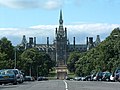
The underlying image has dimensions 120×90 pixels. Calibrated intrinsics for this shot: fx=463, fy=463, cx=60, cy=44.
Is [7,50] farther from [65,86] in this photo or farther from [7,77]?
[65,86]

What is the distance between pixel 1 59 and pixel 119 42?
25.3 m

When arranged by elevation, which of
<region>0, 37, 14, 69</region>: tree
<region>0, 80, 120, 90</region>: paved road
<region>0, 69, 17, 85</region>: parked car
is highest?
<region>0, 37, 14, 69</region>: tree

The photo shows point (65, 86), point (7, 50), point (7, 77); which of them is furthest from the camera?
point (7, 50)

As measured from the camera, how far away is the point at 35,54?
165 metres

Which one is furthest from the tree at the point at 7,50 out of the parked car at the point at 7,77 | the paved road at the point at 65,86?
the paved road at the point at 65,86

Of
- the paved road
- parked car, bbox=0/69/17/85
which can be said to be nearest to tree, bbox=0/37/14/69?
parked car, bbox=0/69/17/85

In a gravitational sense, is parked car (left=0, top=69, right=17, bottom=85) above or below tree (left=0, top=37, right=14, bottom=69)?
below

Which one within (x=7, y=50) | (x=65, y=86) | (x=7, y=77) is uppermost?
(x=7, y=50)

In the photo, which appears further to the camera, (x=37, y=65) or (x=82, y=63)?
(x=82, y=63)

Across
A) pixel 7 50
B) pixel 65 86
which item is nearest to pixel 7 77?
pixel 65 86

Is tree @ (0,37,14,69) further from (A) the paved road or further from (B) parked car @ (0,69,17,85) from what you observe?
(A) the paved road

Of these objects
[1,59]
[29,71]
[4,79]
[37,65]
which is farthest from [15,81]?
[37,65]

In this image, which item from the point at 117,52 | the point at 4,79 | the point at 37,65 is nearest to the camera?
the point at 4,79

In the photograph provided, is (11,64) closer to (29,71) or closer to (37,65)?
(29,71)
